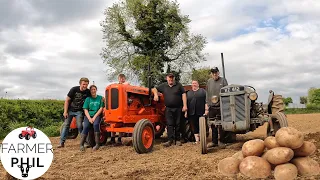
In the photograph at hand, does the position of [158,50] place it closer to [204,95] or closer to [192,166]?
[204,95]

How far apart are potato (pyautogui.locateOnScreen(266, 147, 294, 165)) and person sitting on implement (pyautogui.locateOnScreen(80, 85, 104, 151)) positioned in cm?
465

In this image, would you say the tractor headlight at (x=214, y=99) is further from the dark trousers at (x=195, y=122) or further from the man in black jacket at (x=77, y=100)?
the man in black jacket at (x=77, y=100)

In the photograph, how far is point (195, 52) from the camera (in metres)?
32.7

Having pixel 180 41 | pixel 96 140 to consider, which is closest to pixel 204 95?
pixel 96 140

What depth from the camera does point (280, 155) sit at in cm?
468

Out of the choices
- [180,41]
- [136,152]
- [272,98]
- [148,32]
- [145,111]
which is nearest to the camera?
[136,152]

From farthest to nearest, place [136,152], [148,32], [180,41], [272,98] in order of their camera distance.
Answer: [180,41] → [148,32] → [272,98] → [136,152]

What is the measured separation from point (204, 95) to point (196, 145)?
4.01ft

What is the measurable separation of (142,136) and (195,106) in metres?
1.67

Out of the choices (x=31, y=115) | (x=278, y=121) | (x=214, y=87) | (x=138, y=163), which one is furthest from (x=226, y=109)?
(x=31, y=115)

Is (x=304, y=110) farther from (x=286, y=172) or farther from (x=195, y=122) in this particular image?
(x=286, y=172)

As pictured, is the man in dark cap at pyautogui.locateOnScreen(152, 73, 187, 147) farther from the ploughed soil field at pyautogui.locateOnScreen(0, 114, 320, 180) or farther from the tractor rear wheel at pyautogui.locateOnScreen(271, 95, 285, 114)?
the tractor rear wheel at pyautogui.locateOnScreen(271, 95, 285, 114)

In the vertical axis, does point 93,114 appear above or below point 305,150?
above

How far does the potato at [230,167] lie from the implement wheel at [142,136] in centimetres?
257
